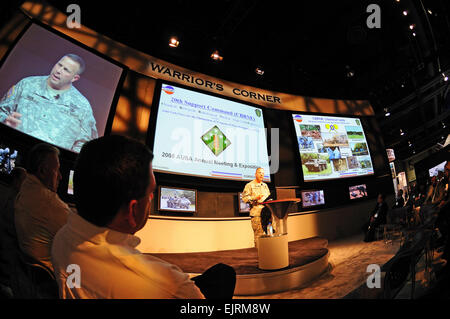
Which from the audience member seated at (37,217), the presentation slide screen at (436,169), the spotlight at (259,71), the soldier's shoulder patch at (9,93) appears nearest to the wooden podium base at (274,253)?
the audience member seated at (37,217)

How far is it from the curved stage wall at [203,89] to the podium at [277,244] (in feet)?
6.30

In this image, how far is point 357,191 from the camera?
18.9 feet

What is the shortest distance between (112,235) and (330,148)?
599 centimetres

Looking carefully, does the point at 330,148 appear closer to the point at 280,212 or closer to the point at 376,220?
the point at 376,220

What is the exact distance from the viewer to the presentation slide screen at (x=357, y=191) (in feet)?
18.8

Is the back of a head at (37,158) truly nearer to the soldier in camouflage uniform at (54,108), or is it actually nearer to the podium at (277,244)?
the soldier in camouflage uniform at (54,108)

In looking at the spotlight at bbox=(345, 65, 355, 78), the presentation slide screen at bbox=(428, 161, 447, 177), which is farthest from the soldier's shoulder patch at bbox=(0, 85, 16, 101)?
the spotlight at bbox=(345, 65, 355, 78)

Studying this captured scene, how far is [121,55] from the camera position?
4.20m

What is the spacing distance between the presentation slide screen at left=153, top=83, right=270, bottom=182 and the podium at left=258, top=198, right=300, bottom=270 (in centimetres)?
203

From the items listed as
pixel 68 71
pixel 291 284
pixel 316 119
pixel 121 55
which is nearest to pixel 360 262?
pixel 291 284

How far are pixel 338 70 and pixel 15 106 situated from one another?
793 centimetres

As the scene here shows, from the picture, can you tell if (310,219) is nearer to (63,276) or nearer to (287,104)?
(287,104)

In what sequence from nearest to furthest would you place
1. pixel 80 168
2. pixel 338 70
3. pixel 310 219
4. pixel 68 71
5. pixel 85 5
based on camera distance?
pixel 80 168 < pixel 68 71 < pixel 85 5 < pixel 310 219 < pixel 338 70

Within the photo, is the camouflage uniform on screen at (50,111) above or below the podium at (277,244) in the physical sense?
above
